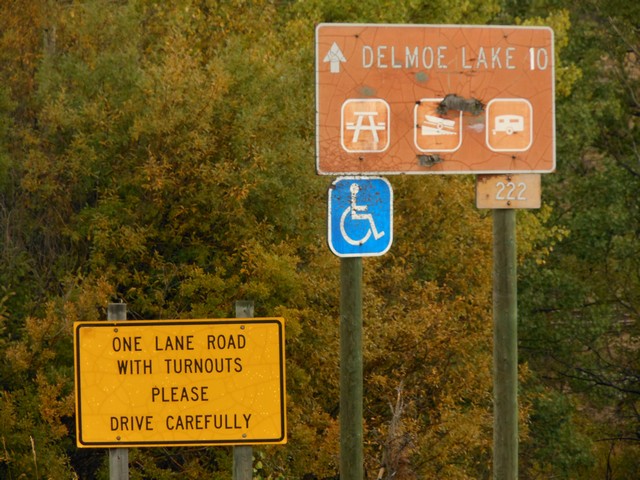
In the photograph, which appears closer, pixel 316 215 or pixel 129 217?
pixel 129 217

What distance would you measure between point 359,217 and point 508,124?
1.17 m

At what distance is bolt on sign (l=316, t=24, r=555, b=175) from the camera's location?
Result: 741 centimetres

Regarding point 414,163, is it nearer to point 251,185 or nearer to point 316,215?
point 251,185

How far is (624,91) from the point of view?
34.5 metres

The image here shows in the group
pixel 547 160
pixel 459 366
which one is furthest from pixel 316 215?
pixel 547 160

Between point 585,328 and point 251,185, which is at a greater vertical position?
point 251,185

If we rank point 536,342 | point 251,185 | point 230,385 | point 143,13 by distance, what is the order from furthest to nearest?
point 536,342
point 143,13
point 251,185
point 230,385

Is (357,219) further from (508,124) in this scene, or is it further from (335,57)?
(508,124)

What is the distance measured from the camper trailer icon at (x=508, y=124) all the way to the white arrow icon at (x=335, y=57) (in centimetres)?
101

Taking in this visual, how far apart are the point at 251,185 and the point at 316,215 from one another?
2.06 meters

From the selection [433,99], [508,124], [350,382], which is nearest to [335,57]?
[433,99]

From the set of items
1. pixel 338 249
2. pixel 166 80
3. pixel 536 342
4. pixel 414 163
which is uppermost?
pixel 166 80

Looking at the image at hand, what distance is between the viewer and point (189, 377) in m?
6.11

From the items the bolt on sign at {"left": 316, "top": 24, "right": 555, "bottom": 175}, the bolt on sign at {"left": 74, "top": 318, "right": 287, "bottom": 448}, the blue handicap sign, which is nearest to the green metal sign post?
the blue handicap sign
